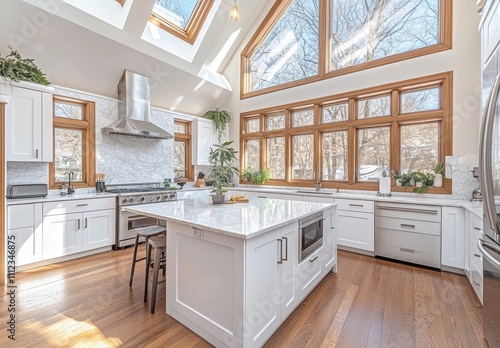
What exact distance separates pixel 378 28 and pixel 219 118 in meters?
3.66

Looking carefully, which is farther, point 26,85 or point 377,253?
point 377,253

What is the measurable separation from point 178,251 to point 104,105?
361cm

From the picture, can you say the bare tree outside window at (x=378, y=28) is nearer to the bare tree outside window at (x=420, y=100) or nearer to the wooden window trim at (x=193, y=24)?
the bare tree outside window at (x=420, y=100)

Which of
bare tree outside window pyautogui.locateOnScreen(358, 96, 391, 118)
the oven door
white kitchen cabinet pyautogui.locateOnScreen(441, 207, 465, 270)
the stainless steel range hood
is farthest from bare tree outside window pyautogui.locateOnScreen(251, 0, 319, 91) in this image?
the oven door

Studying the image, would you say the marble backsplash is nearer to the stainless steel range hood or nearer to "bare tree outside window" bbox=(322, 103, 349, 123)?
the stainless steel range hood

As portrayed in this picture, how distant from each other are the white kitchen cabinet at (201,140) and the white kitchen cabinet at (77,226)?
7.53ft

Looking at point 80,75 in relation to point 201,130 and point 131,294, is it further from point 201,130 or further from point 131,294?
point 131,294

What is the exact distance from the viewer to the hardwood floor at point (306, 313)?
1867 millimetres

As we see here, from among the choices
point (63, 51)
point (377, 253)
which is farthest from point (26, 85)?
point (377, 253)

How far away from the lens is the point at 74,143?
13.7ft

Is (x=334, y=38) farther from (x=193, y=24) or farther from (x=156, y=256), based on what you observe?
(x=156, y=256)

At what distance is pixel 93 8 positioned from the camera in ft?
11.2

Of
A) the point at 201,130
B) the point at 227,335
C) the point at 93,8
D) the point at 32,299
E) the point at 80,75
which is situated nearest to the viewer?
A: the point at 227,335

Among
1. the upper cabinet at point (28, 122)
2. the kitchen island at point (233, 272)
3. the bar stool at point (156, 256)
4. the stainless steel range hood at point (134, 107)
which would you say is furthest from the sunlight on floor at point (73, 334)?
the stainless steel range hood at point (134, 107)
